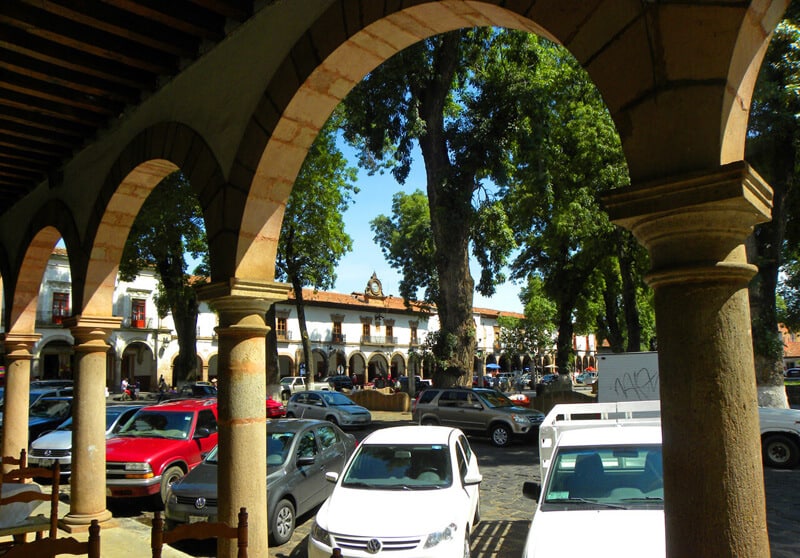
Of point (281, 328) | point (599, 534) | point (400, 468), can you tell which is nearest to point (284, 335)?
point (281, 328)

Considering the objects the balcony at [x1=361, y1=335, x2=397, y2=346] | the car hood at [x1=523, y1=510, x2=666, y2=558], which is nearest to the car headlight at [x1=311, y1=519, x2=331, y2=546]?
the car hood at [x1=523, y1=510, x2=666, y2=558]

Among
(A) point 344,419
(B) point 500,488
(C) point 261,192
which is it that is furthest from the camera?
(A) point 344,419

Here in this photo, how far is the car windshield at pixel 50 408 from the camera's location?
14.8 m

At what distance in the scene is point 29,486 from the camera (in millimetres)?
6387

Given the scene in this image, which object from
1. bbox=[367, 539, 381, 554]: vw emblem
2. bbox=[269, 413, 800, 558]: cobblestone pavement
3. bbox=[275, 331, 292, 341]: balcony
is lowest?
bbox=[269, 413, 800, 558]: cobblestone pavement

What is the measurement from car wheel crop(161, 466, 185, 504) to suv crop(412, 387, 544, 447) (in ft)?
27.3

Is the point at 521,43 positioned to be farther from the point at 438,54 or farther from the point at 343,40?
the point at 343,40

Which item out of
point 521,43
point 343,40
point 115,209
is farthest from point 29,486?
point 521,43

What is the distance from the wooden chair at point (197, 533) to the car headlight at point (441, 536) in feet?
8.41

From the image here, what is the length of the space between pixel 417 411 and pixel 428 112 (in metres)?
8.55

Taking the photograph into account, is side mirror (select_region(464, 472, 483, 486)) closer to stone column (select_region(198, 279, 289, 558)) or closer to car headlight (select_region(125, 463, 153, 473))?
stone column (select_region(198, 279, 289, 558))

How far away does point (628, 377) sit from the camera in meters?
15.7

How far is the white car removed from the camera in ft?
17.9

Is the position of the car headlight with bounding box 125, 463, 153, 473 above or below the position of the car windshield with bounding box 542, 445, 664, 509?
below
